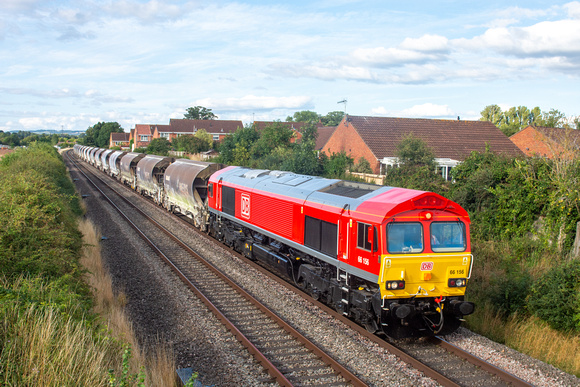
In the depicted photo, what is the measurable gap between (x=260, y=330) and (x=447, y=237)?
14.7ft

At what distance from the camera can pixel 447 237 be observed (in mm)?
8969

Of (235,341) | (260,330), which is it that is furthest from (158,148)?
(235,341)

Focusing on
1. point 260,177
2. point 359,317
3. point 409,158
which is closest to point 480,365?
point 359,317

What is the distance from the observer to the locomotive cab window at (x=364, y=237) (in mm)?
8570

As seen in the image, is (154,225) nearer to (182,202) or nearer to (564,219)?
(182,202)

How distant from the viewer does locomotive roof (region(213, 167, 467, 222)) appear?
8.73m

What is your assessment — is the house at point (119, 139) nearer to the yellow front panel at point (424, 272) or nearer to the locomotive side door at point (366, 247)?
the locomotive side door at point (366, 247)

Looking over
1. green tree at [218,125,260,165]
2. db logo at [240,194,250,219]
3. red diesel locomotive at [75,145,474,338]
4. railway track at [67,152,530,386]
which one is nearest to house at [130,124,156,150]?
green tree at [218,125,260,165]

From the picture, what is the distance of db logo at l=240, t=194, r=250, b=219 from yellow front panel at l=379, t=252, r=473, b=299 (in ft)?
25.7

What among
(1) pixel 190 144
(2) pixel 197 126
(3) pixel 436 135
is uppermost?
(2) pixel 197 126

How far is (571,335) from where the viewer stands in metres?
9.84

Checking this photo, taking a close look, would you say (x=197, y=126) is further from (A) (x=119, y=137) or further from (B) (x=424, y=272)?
(B) (x=424, y=272)

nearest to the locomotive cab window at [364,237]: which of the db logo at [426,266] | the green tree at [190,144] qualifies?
the db logo at [426,266]

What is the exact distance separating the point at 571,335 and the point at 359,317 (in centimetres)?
487
